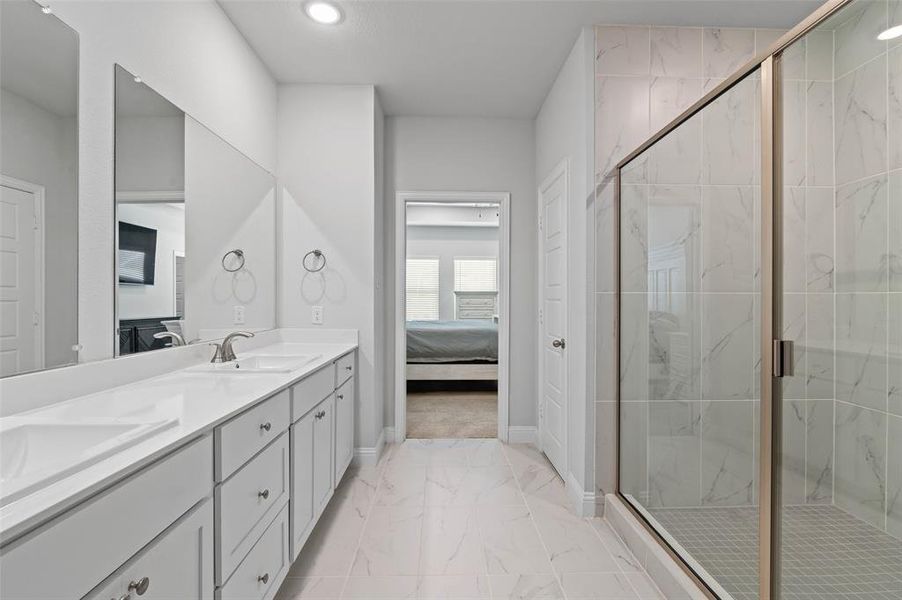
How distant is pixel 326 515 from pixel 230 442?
4.37 feet

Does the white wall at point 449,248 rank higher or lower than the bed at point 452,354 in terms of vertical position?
higher

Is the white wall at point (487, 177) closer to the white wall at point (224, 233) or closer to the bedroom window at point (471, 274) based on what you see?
the white wall at point (224, 233)

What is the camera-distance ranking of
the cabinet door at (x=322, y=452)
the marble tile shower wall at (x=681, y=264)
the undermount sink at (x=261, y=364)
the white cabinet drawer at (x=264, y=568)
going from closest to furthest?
the white cabinet drawer at (x=264, y=568) → the marble tile shower wall at (x=681, y=264) → the undermount sink at (x=261, y=364) → the cabinet door at (x=322, y=452)

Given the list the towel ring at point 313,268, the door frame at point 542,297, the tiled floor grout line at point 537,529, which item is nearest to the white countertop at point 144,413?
the towel ring at point 313,268

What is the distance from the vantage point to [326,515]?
2.29 meters

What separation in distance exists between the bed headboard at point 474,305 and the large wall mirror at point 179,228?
5629 millimetres

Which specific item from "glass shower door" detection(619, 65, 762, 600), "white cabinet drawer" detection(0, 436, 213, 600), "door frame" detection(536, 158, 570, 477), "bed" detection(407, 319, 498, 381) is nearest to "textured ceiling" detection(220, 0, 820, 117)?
"door frame" detection(536, 158, 570, 477)

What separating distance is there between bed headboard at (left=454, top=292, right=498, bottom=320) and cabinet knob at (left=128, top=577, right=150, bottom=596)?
24.1 ft

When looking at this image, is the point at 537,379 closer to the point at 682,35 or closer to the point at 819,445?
the point at 819,445

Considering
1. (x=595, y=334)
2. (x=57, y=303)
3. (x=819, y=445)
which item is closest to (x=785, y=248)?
(x=819, y=445)

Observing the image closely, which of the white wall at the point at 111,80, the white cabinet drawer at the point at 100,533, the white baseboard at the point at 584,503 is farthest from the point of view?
the white baseboard at the point at 584,503

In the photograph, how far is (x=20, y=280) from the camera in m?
1.13

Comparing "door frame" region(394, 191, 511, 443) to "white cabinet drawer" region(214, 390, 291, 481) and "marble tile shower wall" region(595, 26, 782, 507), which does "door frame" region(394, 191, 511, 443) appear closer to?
"marble tile shower wall" region(595, 26, 782, 507)

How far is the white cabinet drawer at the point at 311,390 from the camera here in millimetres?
1712
